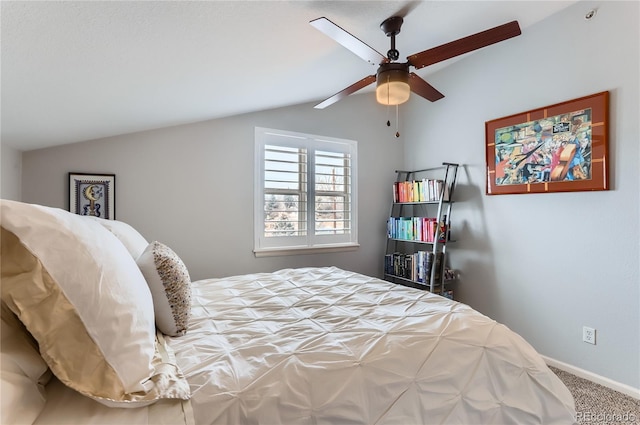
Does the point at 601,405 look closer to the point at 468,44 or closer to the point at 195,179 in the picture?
the point at 468,44

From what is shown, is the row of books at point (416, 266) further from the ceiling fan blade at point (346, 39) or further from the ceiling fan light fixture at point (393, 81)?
the ceiling fan blade at point (346, 39)

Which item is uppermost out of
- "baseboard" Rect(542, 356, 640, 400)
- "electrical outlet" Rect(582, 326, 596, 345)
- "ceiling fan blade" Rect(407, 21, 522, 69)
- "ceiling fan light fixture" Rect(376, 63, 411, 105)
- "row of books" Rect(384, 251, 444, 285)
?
"ceiling fan blade" Rect(407, 21, 522, 69)

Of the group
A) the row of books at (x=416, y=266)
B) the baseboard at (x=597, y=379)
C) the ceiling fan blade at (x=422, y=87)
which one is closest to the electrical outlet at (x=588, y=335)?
the baseboard at (x=597, y=379)

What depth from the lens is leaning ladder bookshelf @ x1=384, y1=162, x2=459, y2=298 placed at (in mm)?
3186

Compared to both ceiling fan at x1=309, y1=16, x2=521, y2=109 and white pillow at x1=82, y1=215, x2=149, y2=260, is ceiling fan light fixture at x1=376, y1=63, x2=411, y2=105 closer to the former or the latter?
ceiling fan at x1=309, y1=16, x2=521, y2=109

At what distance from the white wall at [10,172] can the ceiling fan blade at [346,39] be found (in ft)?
7.03

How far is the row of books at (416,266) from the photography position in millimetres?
3197

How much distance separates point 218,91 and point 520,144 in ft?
8.35

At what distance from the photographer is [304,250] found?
3467mm

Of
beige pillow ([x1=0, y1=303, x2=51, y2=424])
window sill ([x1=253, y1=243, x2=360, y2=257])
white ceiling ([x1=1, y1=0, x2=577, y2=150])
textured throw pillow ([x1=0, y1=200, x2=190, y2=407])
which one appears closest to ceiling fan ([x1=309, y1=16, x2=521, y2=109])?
white ceiling ([x1=1, y1=0, x2=577, y2=150])

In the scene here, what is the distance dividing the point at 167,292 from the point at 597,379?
9.65ft

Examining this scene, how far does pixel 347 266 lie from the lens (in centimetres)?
372

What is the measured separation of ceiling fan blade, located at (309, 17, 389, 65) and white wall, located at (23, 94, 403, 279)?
5.42 ft

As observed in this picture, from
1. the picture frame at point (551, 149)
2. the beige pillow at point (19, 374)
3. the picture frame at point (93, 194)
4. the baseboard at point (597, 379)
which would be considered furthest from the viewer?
the picture frame at point (93, 194)
